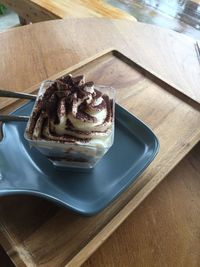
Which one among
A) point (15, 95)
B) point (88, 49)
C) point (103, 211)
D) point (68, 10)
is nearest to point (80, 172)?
point (103, 211)

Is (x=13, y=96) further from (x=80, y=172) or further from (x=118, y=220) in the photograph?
(x=118, y=220)

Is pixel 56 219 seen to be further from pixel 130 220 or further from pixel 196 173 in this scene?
pixel 196 173

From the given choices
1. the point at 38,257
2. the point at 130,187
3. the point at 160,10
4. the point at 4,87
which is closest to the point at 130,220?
the point at 130,187

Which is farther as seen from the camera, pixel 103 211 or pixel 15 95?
pixel 15 95

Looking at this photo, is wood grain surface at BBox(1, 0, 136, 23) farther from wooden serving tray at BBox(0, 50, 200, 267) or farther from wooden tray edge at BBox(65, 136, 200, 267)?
wooden tray edge at BBox(65, 136, 200, 267)

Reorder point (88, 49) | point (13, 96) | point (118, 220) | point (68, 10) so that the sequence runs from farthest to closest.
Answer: point (68, 10) → point (88, 49) → point (13, 96) → point (118, 220)

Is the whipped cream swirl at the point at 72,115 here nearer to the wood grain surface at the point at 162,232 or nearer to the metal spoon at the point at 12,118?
the metal spoon at the point at 12,118
